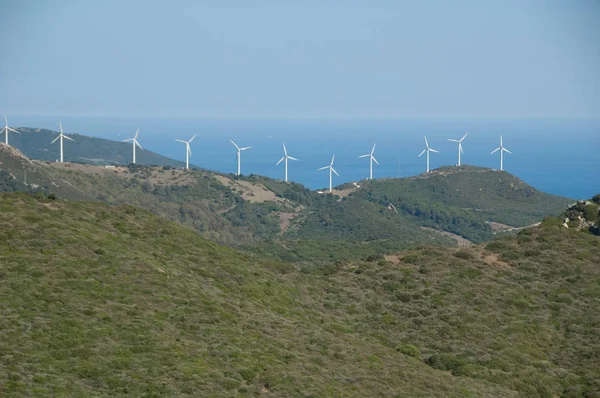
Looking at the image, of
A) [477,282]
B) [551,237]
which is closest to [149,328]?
[477,282]

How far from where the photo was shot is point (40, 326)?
37.6m

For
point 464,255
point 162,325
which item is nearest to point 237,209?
point 464,255

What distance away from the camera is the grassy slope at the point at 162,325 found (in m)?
35.2

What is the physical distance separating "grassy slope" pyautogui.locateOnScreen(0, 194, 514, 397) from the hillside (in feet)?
0.33

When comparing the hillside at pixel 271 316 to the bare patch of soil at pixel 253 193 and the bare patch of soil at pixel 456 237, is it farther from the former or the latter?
the bare patch of soil at pixel 253 193

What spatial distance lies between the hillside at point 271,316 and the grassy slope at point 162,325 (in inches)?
3.9

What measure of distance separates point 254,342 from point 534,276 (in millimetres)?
26179

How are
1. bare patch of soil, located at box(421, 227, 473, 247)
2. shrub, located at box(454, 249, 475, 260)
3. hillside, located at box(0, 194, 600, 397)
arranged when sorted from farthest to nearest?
1. bare patch of soil, located at box(421, 227, 473, 247)
2. shrub, located at box(454, 249, 475, 260)
3. hillside, located at box(0, 194, 600, 397)

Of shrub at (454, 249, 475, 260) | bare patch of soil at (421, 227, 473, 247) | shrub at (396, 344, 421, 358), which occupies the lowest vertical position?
bare patch of soil at (421, 227, 473, 247)

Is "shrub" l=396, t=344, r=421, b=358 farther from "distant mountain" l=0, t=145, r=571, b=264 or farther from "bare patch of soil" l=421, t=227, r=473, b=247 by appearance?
"bare patch of soil" l=421, t=227, r=473, b=247

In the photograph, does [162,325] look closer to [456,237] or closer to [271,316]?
[271,316]

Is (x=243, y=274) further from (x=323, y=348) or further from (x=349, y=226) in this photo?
(x=349, y=226)

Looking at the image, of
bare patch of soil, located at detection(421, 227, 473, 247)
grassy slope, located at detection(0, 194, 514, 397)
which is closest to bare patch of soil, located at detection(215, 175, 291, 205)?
bare patch of soil, located at detection(421, 227, 473, 247)

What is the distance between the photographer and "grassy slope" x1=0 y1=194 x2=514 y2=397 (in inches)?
1384
